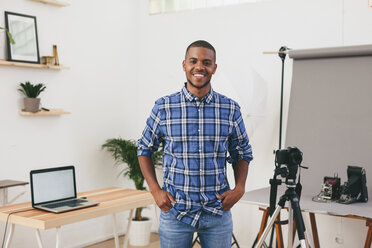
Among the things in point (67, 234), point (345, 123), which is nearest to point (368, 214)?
point (345, 123)

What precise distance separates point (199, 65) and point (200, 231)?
2.04 feet

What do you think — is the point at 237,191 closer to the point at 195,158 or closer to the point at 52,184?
the point at 195,158

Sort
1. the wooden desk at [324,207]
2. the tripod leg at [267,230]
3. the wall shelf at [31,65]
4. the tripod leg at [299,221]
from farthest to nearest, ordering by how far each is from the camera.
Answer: the wall shelf at [31,65], the wooden desk at [324,207], the tripod leg at [267,230], the tripod leg at [299,221]

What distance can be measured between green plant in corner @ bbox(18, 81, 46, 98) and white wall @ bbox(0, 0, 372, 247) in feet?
0.21

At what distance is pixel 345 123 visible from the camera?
3428 mm

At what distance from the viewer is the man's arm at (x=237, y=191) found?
179cm

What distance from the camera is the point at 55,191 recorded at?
9.62 ft

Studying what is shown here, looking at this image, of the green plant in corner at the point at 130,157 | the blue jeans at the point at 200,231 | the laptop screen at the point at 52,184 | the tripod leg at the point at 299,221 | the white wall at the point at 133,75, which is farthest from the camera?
the green plant in corner at the point at 130,157

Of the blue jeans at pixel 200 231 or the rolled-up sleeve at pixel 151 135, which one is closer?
the blue jeans at pixel 200 231

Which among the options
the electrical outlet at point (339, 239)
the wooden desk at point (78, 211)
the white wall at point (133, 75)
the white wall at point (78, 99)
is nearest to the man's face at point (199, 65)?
the wooden desk at point (78, 211)

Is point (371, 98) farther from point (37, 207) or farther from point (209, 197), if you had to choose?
point (37, 207)

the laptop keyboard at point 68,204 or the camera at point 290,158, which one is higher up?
the camera at point 290,158

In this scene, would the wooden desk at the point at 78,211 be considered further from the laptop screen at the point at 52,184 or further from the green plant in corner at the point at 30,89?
the green plant in corner at the point at 30,89

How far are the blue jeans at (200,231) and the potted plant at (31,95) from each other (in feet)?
7.35
